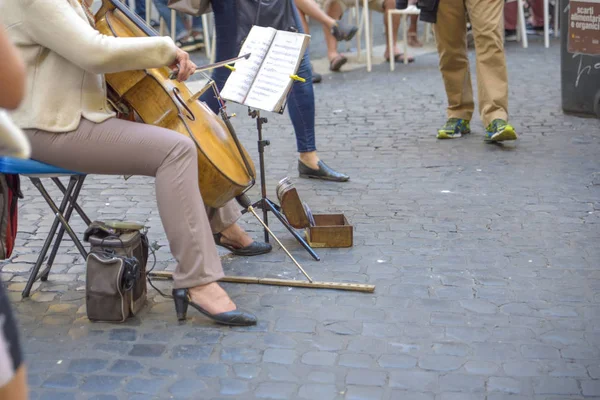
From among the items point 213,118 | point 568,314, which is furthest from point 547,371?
point 213,118

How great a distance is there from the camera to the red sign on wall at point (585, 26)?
639cm

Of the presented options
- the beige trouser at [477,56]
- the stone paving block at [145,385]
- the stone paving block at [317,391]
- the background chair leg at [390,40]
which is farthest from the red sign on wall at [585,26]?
the stone paving block at [145,385]

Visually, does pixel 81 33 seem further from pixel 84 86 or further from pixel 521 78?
pixel 521 78

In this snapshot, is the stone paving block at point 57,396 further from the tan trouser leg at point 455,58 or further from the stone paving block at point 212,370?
the tan trouser leg at point 455,58

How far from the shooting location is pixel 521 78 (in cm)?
845

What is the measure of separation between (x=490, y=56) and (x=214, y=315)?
3.41m

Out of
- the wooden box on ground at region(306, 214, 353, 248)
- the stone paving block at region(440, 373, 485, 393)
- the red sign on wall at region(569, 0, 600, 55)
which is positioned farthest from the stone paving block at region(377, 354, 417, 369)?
the red sign on wall at region(569, 0, 600, 55)

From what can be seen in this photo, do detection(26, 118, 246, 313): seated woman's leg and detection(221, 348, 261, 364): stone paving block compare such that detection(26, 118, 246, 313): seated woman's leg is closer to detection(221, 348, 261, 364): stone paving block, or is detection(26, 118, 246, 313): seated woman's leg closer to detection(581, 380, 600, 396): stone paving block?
detection(221, 348, 261, 364): stone paving block

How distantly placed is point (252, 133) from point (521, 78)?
3.05 meters

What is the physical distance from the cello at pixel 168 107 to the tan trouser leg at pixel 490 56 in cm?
296

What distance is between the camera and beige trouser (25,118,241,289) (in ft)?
11.3

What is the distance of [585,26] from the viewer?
6.53m

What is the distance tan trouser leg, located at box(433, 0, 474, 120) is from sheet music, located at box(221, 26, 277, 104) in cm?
247

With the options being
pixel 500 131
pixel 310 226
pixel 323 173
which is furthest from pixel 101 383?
pixel 500 131
